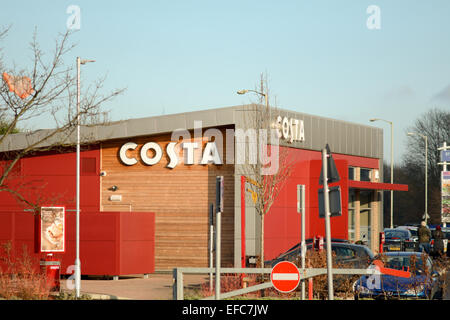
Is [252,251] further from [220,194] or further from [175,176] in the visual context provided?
[220,194]

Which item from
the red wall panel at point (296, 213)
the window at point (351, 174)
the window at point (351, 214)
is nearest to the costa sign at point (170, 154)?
the red wall panel at point (296, 213)

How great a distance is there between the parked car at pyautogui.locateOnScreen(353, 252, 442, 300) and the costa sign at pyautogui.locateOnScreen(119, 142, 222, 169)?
13281mm

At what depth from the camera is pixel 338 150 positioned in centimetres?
3959

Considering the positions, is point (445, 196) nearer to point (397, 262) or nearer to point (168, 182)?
point (168, 182)

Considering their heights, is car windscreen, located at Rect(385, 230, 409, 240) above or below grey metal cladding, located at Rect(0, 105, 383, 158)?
below

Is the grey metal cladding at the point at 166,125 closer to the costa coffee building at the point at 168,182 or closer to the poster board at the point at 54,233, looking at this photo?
the costa coffee building at the point at 168,182

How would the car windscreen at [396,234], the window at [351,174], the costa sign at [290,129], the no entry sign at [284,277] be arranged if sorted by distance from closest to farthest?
1. the no entry sign at [284,277]
2. the costa sign at [290,129]
3. the window at [351,174]
4. the car windscreen at [396,234]

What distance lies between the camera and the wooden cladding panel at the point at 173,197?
105 feet

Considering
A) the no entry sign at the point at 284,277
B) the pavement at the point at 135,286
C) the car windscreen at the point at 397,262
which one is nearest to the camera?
the no entry sign at the point at 284,277

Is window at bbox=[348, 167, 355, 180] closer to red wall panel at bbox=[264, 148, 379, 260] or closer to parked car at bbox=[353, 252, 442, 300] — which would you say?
red wall panel at bbox=[264, 148, 379, 260]

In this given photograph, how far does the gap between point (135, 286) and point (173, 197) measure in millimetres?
7193

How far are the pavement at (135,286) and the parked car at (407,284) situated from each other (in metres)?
5.04

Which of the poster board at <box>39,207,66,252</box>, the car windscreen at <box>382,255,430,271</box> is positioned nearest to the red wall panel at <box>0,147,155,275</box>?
the poster board at <box>39,207,66,252</box>

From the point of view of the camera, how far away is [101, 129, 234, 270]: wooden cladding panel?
31.9m
